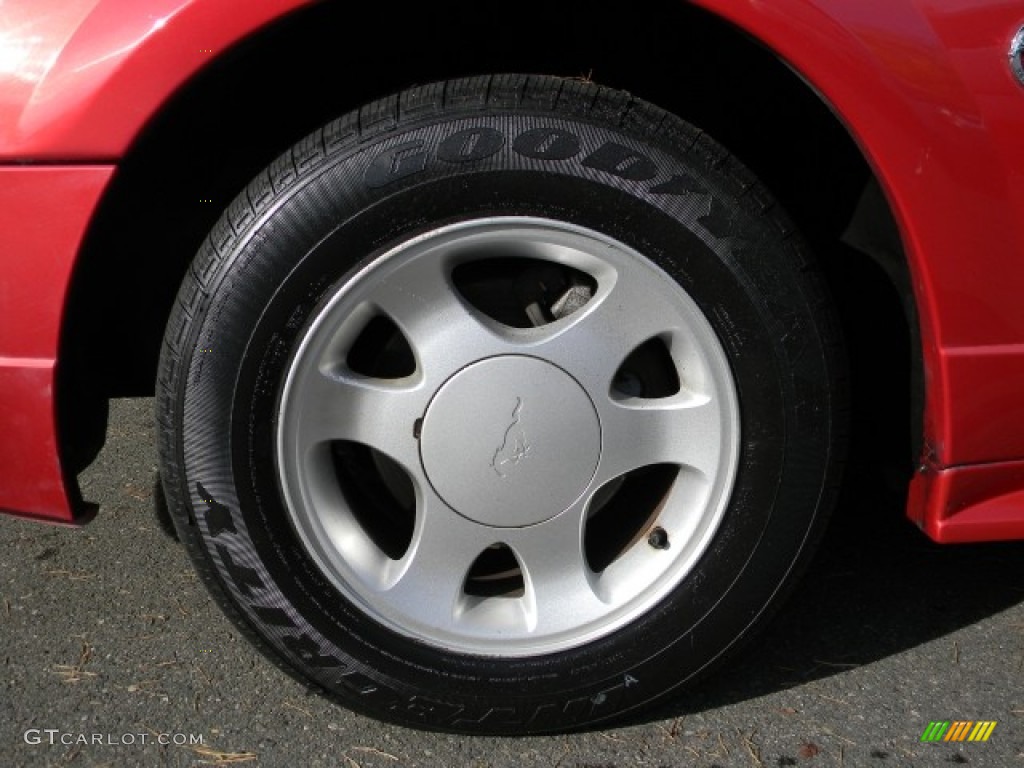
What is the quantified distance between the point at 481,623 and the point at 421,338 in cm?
48

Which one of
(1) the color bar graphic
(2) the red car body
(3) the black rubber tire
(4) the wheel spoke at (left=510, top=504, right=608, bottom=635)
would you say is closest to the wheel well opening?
(2) the red car body

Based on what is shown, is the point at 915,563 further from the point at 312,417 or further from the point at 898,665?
the point at 312,417

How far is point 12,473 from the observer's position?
1673mm

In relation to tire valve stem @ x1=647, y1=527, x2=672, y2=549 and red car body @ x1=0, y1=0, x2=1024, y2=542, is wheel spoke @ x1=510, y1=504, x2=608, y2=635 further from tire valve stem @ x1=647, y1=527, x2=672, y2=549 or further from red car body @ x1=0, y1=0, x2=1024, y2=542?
red car body @ x1=0, y1=0, x2=1024, y2=542

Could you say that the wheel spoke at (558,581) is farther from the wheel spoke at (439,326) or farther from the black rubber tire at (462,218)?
the wheel spoke at (439,326)

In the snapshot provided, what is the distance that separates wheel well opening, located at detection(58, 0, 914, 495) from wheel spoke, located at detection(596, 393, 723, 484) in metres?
0.40

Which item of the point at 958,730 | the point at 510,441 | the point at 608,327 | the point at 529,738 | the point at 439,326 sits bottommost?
the point at 529,738

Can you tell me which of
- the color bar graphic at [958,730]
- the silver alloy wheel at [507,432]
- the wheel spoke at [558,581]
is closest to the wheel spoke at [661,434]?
the silver alloy wheel at [507,432]

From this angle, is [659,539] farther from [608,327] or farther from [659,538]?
[608,327]

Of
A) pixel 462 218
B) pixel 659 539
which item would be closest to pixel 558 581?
pixel 659 539

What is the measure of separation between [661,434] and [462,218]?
0.47m

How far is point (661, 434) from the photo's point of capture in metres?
1.72

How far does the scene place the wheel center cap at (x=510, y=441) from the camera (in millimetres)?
1656

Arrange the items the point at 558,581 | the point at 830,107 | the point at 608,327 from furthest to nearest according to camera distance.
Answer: the point at 558,581 → the point at 608,327 → the point at 830,107
